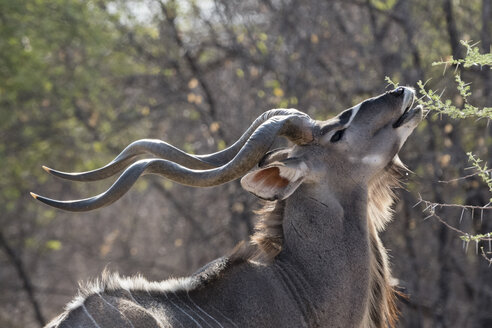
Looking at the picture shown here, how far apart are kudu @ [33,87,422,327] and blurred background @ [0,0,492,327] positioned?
100 inches

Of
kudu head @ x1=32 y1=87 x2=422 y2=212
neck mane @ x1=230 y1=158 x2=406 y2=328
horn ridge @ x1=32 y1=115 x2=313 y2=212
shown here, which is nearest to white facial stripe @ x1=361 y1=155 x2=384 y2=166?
kudu head @ x1=32 y1=87 x2=422 y2=212

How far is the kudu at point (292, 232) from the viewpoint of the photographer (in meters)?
3.87

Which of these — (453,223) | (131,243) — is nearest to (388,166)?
(453,223)

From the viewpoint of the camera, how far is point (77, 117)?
10.5 metres

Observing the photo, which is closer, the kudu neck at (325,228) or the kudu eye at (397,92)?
the kudu neck at (325,228)

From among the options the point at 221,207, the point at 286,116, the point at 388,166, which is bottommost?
the point at 221,207

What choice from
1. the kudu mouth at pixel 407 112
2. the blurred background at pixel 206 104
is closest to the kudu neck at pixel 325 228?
the kudu mouth at pixel 407 112

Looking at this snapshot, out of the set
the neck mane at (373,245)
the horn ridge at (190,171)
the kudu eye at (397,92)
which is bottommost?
the neck mane at (373,245)

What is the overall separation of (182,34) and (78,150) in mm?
2502

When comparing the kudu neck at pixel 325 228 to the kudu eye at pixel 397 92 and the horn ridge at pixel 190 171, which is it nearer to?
the horn ridge at pixel 190 171

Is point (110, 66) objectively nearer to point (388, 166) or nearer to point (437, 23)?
point (437, 23)

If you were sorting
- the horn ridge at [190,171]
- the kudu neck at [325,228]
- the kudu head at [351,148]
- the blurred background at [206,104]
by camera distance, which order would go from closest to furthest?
the horn ridge at [190,171]
the kudu neck at [325,228]
the kudu head at [351,148]
the blurred background at [206,104]

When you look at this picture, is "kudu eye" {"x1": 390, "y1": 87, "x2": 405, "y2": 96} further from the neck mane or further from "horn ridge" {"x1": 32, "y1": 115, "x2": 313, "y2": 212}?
"horn ridge" {"x1": 32, "y1": 115, "x2": 313, "y2": 212}

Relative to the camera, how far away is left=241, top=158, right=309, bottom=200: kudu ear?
4.20 m
